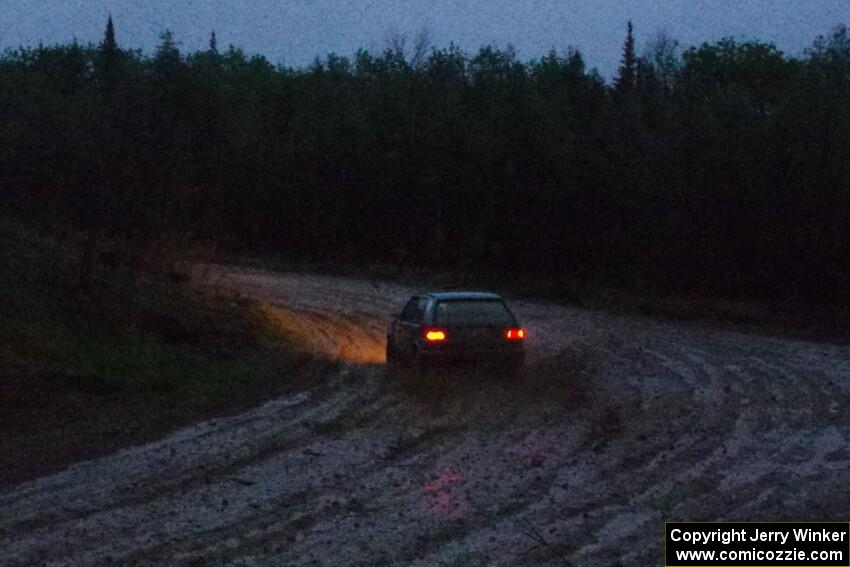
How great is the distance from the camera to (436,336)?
21.2 meters

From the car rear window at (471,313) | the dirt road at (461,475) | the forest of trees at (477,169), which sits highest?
the forest of trees at (477,169)

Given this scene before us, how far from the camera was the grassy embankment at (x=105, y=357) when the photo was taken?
15.9m

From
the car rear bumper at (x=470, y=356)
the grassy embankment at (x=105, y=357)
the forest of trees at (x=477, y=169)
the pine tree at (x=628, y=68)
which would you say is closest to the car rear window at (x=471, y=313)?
the car rear bumper at (x=470, y=356)

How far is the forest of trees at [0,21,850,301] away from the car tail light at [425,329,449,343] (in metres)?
11.9

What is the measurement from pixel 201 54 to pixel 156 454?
112 m

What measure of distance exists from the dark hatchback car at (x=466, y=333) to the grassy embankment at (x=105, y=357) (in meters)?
2.43

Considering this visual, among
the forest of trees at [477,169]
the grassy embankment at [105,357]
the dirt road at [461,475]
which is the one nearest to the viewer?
the dirt road at [461,475]

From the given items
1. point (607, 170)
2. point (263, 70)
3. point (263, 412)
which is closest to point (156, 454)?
point (263, 412)

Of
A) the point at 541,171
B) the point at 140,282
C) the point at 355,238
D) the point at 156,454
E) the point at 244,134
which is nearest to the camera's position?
the point at 156,454

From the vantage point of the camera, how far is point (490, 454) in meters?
13.6

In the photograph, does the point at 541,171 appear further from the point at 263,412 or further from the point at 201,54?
the point at 201,54

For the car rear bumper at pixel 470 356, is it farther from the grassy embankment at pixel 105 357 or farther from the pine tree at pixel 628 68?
the pine tree at pixel 628 68

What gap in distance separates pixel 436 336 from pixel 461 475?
29.1 ft

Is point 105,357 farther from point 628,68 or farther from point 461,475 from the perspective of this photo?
point 628,68
